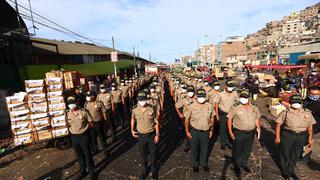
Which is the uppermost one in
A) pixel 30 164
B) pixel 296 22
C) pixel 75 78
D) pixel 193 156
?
pixel 296 22

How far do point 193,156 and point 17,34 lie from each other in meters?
15.2

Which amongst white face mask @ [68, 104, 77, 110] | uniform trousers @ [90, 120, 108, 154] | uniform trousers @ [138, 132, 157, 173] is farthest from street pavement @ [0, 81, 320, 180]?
white face mask @ [68, 104, 77, 110]

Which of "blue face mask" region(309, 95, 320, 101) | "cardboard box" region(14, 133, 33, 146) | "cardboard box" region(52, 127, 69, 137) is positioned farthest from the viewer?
"blue face mask" region(309, 95, 320, 101)

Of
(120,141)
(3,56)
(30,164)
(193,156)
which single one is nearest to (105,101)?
(120,141)

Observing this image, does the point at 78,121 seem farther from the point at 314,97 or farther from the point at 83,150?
the point at 314,97

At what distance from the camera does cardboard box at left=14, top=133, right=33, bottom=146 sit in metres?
5.82

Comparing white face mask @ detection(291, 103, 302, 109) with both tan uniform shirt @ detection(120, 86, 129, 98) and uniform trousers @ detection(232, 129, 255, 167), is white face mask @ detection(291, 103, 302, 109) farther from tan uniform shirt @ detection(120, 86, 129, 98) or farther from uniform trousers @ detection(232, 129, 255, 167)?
tan uniform shirt @ detection(120, 86, 129, 98)

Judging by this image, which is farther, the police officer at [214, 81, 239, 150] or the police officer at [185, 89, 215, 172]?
the police officer at [214, 81, 239, 150]

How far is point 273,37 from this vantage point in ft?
440

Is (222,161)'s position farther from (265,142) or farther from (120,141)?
(120,141)

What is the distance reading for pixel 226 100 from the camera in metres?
6.19

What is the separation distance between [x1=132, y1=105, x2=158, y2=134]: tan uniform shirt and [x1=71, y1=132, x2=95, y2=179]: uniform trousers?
52.3 inches

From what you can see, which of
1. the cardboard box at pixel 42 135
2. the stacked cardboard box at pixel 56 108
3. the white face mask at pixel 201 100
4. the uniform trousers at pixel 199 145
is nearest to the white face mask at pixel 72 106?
the stacked cardboard box at pixel 56 108

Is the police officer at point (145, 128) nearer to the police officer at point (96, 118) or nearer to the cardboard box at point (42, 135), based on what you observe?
the police officer at point (96, 118)
